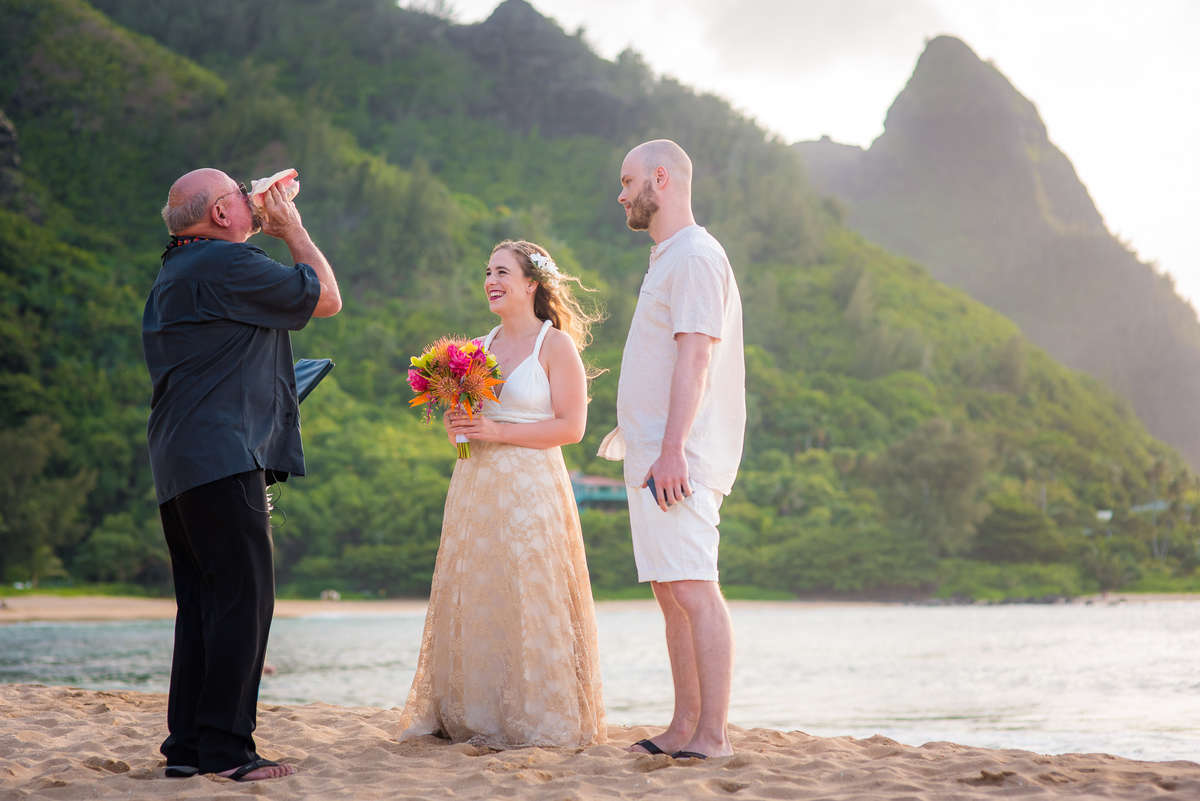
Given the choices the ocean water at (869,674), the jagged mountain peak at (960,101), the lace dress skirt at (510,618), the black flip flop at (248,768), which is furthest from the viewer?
the jagged mountain peak at (960,101)

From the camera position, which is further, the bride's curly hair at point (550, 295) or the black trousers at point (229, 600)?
the bride's curly hair at point (550, 295)

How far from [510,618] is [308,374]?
1309 mm

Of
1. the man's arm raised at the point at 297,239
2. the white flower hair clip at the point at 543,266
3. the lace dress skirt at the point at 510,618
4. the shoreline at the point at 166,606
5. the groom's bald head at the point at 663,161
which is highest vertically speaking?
the groom's bald head at the point at 663,161

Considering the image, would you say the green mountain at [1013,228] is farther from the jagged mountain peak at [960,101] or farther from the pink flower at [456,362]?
the pink flower at [456,362]

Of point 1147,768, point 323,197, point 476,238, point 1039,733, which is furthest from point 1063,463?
point 1147,768

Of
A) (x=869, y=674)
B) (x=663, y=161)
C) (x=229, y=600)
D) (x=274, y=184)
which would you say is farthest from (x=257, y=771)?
(x=869, y=674)

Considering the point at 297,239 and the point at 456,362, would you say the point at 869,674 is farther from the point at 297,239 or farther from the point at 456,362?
the point at 297,239

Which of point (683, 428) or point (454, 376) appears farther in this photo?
point (454, 376)

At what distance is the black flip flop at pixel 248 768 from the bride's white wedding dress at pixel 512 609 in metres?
0.88

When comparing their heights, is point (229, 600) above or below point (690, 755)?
above

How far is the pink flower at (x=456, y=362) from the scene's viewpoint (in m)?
4.96

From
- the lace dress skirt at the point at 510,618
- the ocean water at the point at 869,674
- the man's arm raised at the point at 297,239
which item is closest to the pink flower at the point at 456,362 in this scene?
the lace dress skirt at the point at 510,618

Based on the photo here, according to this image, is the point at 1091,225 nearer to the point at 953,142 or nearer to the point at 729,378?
the point at 953,142

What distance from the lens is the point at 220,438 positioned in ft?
13.6
